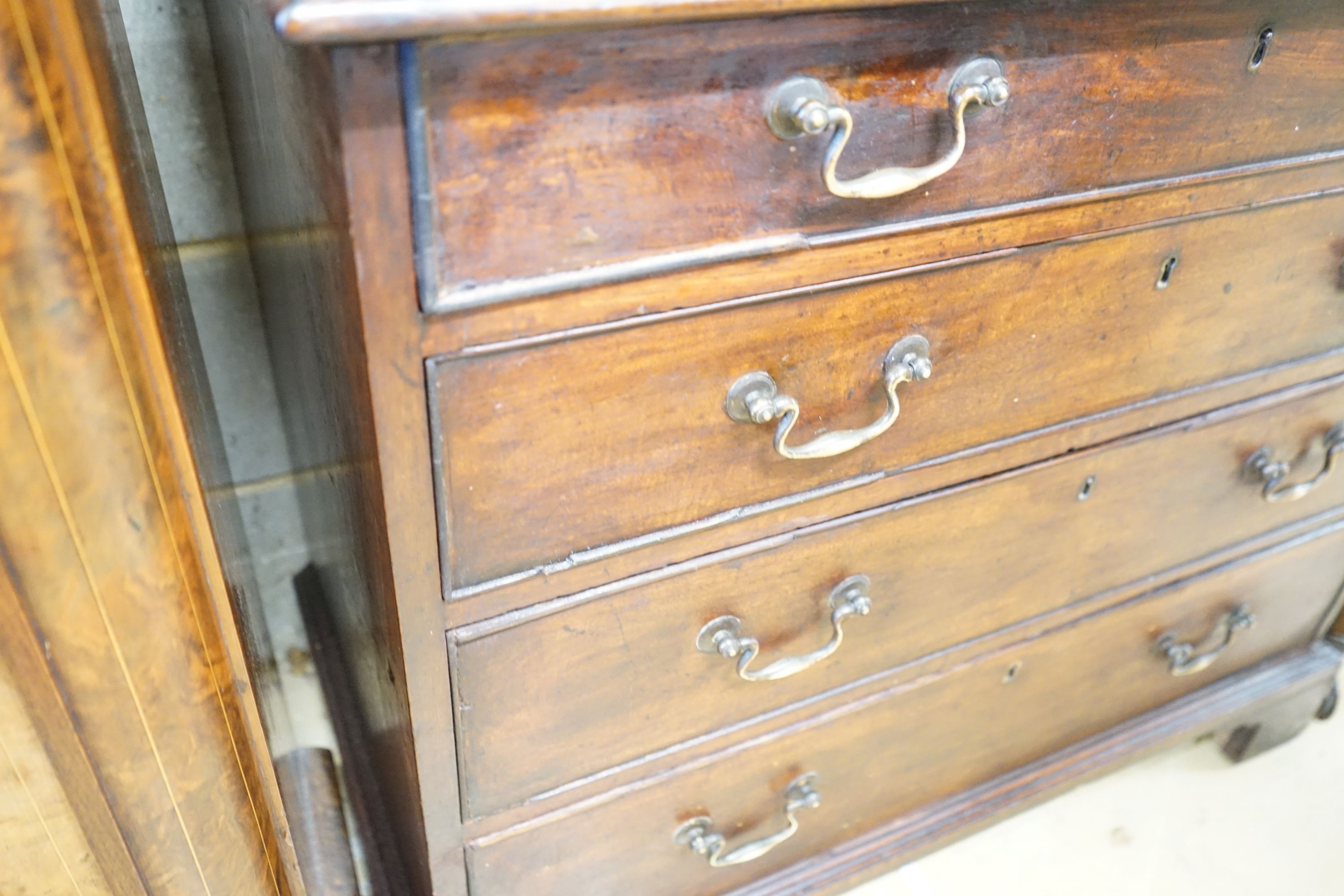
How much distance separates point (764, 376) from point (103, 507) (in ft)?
1.11

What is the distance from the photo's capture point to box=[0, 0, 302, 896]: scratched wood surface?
36cm

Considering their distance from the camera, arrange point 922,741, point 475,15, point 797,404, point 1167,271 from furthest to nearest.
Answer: point 922,741, point 1167,271, point 797,404, point 475,15

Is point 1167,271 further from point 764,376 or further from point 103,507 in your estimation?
point 103,507

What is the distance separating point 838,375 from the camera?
602mm

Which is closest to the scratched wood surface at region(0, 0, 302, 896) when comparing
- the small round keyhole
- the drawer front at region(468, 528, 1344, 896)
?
the drawer front at region(468, 528, 1344, 896)

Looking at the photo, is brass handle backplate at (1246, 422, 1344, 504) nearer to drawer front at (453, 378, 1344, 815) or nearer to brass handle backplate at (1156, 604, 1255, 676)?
drawer front at (453, 378, 1344, 815)

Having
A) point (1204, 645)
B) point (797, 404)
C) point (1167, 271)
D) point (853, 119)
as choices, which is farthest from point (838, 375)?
point (1204, 645)

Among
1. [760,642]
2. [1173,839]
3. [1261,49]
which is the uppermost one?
[1261,49]

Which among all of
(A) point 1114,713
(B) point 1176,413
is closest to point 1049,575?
(B) point 1176,413

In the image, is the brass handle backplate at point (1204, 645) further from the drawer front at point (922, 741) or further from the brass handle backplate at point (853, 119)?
the brass handle backplate at point (853, 119)

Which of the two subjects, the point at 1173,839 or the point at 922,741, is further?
the point at 1173,839

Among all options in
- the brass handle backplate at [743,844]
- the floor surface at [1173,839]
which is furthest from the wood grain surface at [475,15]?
the floor surface at [1173,839]

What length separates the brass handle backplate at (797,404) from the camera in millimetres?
572

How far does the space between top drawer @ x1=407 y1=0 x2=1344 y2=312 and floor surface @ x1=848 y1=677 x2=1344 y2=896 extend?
798mm
